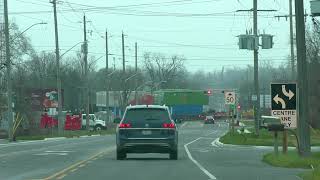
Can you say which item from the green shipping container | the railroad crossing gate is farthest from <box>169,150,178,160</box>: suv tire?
the green shipping container

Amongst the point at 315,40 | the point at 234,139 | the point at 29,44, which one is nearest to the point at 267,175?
the point at 234,139

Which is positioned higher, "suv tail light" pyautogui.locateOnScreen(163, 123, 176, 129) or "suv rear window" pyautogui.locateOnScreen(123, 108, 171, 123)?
"suv rear window" pyautogui.locateOnScreen(123, 108, 171, 123)

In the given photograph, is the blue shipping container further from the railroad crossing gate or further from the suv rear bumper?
the railroad crossing gate

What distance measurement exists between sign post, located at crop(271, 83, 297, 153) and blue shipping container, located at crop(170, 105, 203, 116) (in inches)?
3693

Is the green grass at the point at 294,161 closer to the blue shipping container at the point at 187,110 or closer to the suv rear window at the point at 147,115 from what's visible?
the suv rear window at the point at 147,115

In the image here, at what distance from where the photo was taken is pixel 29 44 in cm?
10875

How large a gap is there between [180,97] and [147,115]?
295 ft

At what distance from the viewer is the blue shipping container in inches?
4699

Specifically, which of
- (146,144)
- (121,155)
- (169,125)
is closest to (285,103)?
(169,125)

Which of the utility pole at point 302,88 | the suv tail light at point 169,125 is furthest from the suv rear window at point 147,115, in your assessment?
the utility pole at point 302,88

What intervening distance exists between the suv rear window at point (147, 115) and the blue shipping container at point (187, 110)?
92.2 meters

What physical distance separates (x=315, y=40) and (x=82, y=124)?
36925mm

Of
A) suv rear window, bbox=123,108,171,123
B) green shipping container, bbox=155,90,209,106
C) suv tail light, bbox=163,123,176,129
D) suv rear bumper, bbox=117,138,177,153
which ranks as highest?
green shipping container, bbox=155,90,209,106

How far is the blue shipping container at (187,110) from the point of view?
119 metres
